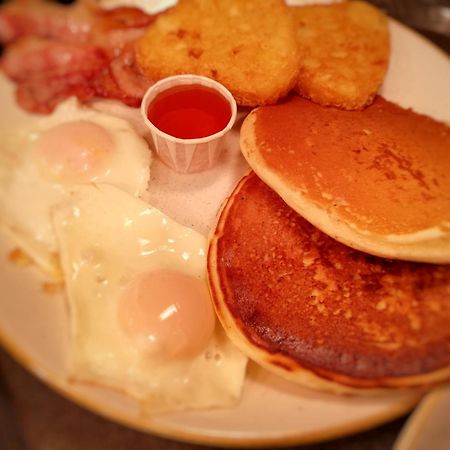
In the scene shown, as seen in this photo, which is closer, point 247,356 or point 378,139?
point 247,356

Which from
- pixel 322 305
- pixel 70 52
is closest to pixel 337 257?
pixel 322 305

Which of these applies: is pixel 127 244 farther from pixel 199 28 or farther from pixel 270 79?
pixel 199 28

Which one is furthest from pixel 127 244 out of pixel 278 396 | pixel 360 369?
pixel 360 369

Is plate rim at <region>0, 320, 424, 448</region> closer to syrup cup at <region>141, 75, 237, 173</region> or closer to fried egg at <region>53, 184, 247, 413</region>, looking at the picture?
fried egg at <region>53, 184, 247, 413</region>

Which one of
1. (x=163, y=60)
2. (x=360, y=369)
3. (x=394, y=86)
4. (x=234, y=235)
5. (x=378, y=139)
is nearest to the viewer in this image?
(x=360, y=369)

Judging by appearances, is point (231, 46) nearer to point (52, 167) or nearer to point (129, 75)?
point (129, 75)

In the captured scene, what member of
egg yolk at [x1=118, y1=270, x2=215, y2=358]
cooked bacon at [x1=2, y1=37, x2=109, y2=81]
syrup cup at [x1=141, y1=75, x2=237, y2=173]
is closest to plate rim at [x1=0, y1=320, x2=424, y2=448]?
egg yolk at [x1=118, y1=270, x2=215, y2=358]

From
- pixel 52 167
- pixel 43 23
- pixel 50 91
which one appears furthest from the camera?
pixel 43 23
